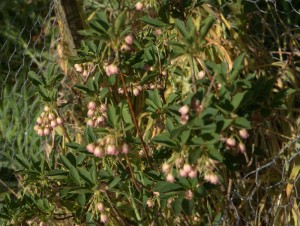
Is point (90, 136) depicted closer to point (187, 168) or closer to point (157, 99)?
point (157, 99)

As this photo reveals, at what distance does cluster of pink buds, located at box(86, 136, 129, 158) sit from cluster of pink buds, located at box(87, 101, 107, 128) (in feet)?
0.68

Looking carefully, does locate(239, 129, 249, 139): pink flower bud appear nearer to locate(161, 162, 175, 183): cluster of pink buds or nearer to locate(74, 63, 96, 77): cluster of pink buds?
locate(161, 162, 175, 183): cluster of pink buds

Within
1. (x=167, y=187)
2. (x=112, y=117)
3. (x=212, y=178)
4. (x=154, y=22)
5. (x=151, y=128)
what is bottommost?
(x=151, y=128)

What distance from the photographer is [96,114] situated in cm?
186

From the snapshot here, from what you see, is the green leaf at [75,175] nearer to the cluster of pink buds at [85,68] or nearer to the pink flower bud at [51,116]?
the pink flower bud at [51,116]

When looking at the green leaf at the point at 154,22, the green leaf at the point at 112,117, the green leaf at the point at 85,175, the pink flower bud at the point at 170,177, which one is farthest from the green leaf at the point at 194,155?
the green leaf at the point at 154,22

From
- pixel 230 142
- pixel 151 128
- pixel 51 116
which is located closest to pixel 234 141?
pixel 230 142

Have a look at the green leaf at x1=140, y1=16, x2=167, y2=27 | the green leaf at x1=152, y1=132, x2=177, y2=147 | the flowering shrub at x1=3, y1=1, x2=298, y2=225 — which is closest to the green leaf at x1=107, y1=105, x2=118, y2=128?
the flowering shrub at x1=3, y1=1, x2=298, y2=225

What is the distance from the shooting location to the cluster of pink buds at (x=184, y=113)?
1.54m

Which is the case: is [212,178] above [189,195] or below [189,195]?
above

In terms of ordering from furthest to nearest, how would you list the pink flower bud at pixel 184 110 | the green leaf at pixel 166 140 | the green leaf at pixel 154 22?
the green leaf at pixel 154 22 → the green leaf at pixel 166 140 → the pink flower bud at pixel 184 110

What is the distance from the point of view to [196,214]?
7.38ft

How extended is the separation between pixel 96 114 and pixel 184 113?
1.28ft

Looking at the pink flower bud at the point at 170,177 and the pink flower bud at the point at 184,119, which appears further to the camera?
the pink flower bud at the point at 170,177
